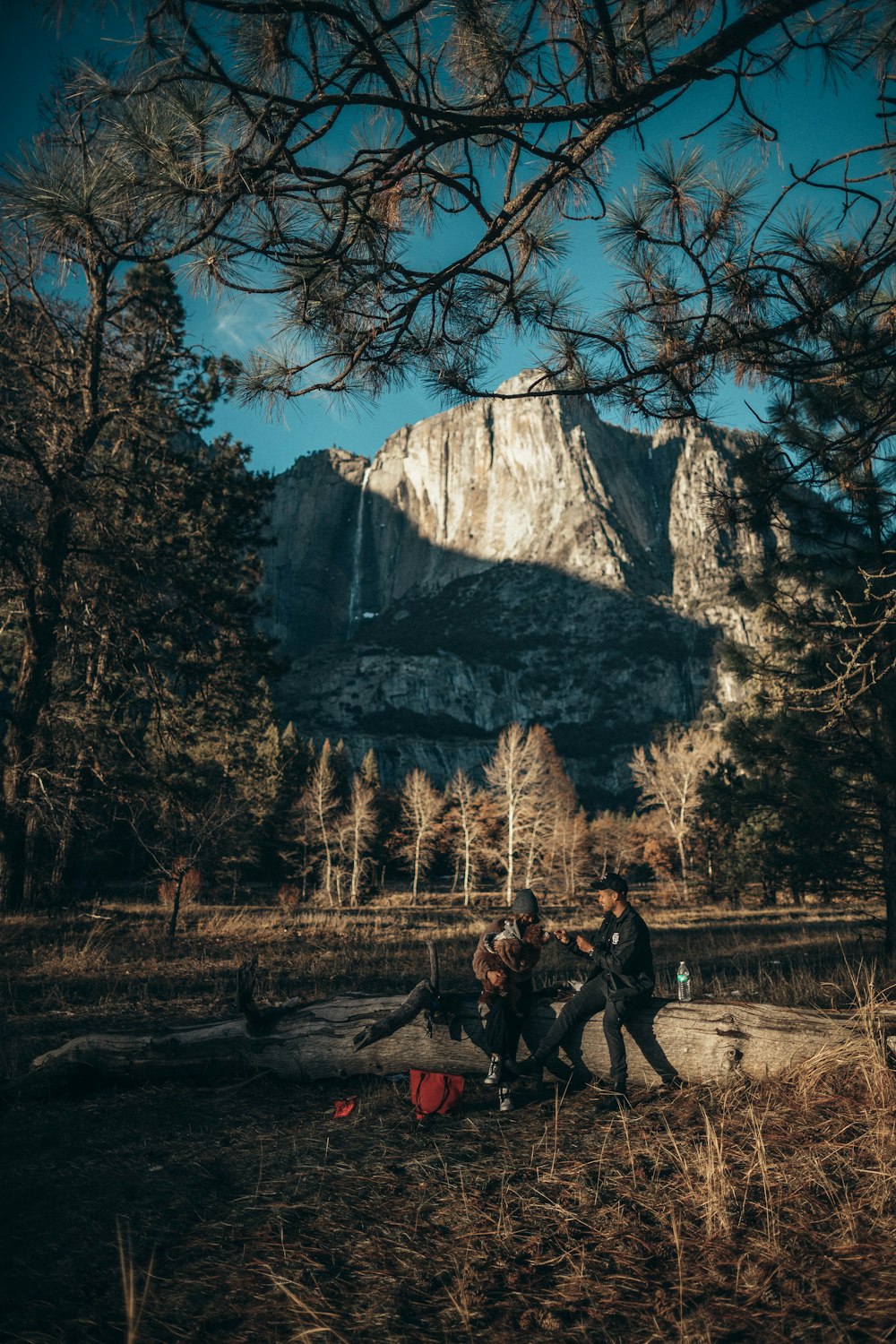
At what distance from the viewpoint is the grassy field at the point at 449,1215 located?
230 cm

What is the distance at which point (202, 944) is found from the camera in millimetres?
11367

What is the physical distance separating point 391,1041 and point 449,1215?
2.04 meters

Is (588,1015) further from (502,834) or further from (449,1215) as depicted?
(502,834)

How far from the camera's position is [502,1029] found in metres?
4.73

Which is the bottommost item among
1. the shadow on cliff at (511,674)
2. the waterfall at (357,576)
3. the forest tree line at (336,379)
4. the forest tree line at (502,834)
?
the forest tree line at (502,834)

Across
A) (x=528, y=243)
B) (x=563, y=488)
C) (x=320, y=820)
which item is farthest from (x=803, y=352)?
(x=563, y=488)

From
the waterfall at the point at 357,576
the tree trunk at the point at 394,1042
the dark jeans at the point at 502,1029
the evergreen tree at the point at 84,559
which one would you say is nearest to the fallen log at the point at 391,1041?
the tree trunk at the point at 394,1042

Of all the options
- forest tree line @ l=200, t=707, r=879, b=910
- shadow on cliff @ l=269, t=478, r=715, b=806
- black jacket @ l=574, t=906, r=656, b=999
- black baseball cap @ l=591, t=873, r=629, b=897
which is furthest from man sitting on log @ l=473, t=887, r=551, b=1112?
shadow on cliff @ l=269, t=478, r=715, b=806

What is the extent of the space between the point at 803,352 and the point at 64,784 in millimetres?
10631

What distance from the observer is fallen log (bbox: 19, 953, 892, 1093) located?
4402 millimetres

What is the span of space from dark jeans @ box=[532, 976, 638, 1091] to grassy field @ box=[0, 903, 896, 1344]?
31 cm

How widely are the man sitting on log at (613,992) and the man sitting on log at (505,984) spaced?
0.73 feet

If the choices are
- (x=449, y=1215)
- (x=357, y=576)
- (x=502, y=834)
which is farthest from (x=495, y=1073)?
(x=357, y=576)

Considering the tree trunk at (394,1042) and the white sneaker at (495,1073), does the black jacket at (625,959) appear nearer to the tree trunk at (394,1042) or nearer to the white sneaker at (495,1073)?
the tree trunk at (394,1042)
